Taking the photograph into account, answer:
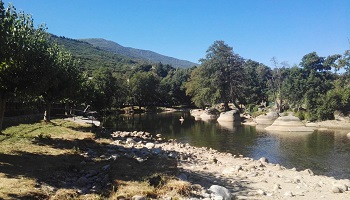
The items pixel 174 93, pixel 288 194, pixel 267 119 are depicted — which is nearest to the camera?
pixel 288 194

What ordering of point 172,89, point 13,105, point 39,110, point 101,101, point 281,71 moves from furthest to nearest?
point 172,89
point 281,71
point 101,101
point 39,110
point 13,105

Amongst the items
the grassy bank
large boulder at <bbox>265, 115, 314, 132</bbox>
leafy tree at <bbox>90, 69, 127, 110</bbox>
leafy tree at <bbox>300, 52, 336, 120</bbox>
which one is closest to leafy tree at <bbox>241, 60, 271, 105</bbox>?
leafy tree at <bbox>300, 52, 336, 120</bbox>

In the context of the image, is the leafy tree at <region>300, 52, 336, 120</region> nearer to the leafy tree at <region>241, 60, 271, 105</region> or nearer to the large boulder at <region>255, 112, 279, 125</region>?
the large boulder at <region>255, 112, 279, 125</region>

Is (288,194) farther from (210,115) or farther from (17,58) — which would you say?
(210,115)

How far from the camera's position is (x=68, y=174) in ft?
41.8

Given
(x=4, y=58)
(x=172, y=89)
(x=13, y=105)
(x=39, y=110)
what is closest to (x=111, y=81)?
(x=39, y=110)

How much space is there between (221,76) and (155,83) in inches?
1311

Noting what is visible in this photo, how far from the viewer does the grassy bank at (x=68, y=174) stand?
33.3 feet

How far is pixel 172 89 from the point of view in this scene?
116m

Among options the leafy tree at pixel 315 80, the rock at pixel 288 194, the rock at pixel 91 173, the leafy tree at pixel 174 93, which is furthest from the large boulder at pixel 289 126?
the leafy tree at pixel 174 93

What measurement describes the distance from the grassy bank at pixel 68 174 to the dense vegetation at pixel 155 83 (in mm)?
4293

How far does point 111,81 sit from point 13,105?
37.7 m

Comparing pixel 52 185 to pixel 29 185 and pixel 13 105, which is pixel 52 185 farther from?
pixel 13 105

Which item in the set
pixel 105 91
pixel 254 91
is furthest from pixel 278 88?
pixel 105 91
